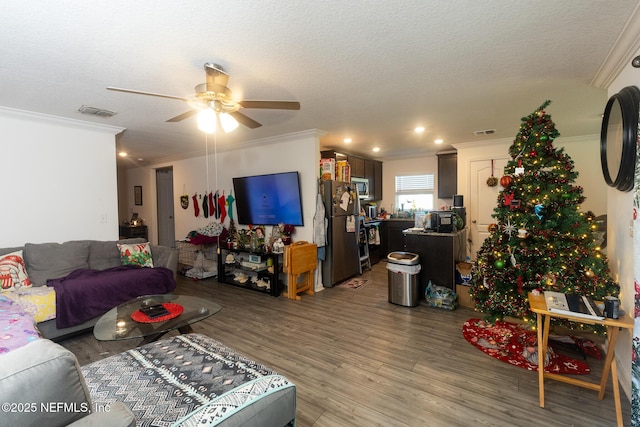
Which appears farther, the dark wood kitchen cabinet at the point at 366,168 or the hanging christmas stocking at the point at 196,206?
the hanging christmas stocking at the point at 196,206

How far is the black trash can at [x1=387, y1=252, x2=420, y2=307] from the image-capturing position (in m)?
3.65

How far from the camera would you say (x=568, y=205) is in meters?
2.35

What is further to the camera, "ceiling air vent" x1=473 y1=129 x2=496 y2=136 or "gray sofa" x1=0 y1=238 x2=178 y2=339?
"ceiling air vent" x1=473 y1=129 x2=496 y2=136

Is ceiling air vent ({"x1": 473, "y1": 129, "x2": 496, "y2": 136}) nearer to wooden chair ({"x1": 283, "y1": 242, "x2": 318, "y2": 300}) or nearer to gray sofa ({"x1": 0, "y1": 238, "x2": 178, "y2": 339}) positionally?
wooden chair ({"x1": 283, "y1": 242, "x2": 318, "y2": 300})

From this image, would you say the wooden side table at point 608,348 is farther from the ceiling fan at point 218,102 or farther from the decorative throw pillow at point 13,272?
the decorative throw pillow at point 13,272

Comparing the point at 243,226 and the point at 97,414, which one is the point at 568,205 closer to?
the point at 97,414

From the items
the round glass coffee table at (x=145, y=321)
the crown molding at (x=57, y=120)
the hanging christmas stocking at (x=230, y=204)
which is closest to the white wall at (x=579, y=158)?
the hanging christmas stocking at (x=230, y=204)

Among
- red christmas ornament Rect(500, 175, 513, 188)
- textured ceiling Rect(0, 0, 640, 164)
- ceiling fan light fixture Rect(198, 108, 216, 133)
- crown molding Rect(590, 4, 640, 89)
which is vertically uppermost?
textured ceiling Rect(0, 0, 640, 164)

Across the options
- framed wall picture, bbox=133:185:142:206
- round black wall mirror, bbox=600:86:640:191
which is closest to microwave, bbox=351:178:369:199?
round black wall mirror, bbox=600:86:640:191

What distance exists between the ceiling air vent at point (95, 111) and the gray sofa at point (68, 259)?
1.56m

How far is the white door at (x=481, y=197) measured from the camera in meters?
4.92

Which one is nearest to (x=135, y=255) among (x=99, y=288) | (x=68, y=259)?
(x=68, y=259)

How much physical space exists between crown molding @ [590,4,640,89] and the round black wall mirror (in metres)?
0.23

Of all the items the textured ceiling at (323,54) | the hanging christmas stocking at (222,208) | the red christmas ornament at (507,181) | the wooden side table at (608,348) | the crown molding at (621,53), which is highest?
the textured ceiling at (323,54)
